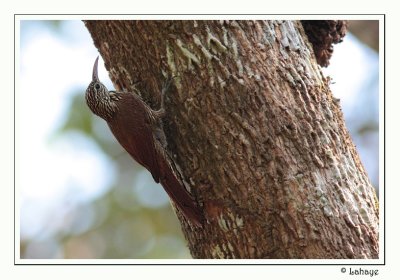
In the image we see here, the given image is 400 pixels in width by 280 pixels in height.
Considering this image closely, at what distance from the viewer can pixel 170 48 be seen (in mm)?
3234

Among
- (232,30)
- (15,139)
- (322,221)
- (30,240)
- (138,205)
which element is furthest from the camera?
(138,205)

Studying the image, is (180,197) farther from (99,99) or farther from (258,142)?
(99,99)

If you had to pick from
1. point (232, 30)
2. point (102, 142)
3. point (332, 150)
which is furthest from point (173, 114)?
point (102, 142)

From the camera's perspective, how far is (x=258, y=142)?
120 inches

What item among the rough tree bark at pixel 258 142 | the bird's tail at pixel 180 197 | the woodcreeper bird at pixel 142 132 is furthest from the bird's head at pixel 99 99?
the rough tree bark at pixel 258 142

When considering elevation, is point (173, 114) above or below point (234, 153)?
above

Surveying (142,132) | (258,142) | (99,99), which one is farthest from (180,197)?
(99,99)

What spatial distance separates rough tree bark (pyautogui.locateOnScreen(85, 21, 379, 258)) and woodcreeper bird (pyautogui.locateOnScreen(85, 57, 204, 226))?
11 cm

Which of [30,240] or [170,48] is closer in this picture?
[170,48]

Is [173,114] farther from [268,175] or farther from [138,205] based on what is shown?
[138,205]

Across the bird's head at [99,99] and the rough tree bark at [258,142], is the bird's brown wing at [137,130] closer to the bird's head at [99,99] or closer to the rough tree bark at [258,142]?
the bird's head at [99,99]

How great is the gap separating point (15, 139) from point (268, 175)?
5.36 feet

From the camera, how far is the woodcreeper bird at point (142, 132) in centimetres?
334

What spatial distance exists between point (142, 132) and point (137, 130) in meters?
0.07
